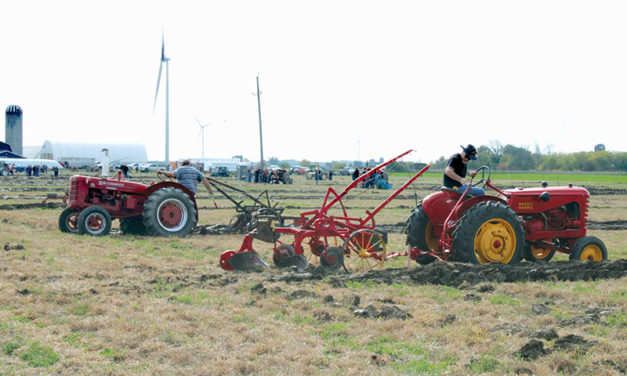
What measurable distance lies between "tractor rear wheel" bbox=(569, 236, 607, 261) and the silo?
101783mm

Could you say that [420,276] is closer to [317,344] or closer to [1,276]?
[317,344]

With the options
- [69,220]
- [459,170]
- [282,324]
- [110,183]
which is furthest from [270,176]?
[282,324]

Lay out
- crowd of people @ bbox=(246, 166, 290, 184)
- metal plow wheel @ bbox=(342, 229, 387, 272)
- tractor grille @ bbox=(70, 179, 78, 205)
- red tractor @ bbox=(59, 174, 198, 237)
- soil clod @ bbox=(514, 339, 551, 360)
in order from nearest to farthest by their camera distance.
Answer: soil clod @ bbox=(514, 339, 551, 360), metal plow wheel @ bbox=(342, 229, 387, 272), red tractor @ bbox=(59, 174, 198, 237), tractor grille @ bbox=(70, 179, 78, 205), crowd of people @ bbox=(246, 166, 290, 184)

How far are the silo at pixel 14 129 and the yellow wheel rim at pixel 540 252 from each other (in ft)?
332

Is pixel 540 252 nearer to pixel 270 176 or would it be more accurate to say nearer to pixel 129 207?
pixel 129 207

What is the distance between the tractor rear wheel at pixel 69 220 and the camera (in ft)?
41.9

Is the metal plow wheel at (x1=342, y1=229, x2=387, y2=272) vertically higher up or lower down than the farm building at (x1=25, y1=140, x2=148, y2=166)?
lower down

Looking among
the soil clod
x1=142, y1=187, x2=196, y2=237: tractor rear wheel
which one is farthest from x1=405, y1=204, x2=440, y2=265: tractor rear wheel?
x1=142, y1=187, x2=196, y2=237: tractor rear wheel

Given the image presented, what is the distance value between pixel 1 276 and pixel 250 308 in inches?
134

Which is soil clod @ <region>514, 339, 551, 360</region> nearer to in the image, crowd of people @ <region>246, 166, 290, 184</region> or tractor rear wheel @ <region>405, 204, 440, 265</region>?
tractor rear wheel @ <region>405, 204, 440, 265</region>

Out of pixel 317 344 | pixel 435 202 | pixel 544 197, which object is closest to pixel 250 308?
pixel 317 344

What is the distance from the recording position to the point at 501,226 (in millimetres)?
8578

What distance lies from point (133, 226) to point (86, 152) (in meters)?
107

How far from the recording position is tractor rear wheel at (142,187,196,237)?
12375 millimetres
